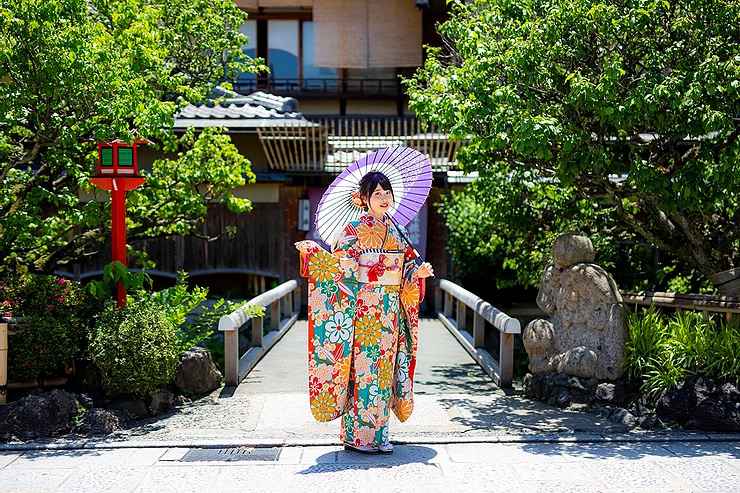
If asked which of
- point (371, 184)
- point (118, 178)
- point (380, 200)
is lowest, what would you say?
point (380, 200)

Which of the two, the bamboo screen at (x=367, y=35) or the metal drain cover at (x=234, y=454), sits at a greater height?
the bamboo screen at (x=367, y=35)

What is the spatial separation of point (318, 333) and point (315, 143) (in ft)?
27.5

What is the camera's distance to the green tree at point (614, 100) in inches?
303

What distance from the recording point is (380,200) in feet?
22.4

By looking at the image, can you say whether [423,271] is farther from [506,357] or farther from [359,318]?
[506,357]

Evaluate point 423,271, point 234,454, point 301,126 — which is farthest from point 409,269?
point 301,126

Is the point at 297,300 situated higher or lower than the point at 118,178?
lower

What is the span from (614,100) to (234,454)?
14.6ft

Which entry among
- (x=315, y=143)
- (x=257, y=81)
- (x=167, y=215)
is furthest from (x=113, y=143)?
(x=257, y=81)

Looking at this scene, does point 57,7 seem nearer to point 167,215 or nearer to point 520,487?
point 167,215

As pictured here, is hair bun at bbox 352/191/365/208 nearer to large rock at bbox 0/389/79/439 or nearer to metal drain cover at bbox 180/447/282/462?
metal drain cover at bbox 180/447/282/462

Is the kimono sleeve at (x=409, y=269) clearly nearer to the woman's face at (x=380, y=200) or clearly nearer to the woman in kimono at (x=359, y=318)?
the woman in kimono at (x=359, y=318)

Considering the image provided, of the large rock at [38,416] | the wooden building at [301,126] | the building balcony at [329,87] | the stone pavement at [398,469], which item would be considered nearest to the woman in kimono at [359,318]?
the stone pavement at [398,469]

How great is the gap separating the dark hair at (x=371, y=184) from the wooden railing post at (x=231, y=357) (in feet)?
9.54
